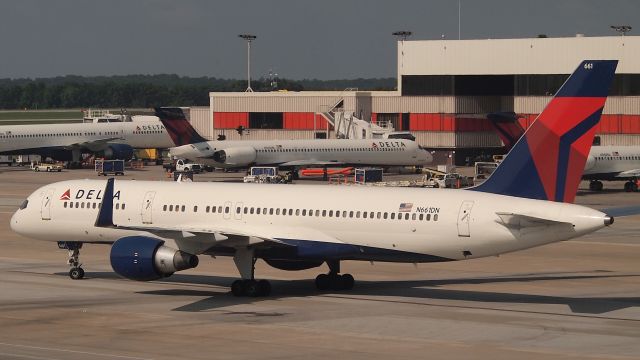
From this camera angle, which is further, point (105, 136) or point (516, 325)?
point (105, 136)

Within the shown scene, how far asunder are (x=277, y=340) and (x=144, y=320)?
209 inches

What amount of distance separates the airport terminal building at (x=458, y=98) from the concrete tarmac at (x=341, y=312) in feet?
215

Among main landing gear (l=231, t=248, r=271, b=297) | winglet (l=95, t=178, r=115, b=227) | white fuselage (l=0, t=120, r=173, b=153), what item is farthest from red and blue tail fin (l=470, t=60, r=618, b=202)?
white fuselage (l=0, t=120, r=173, b=153)

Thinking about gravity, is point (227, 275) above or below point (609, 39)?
below

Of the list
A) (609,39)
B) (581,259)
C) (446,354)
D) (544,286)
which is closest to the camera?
(446,354)

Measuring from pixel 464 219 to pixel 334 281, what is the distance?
251 inches

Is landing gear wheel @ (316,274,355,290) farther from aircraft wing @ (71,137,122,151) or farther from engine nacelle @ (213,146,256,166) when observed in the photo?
aircraft wing @ (71,137,122,151)

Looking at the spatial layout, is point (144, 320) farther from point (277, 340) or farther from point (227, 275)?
point (227, 275)

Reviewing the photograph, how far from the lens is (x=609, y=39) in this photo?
380 ft

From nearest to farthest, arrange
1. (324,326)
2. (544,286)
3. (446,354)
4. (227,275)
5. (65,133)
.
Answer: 1. (446,354)
2. (324,326)
3. (544,286)
4. (227,275)
5. (65,133)

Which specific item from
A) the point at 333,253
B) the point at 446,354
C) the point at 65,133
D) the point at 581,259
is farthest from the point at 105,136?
the point at 446,354

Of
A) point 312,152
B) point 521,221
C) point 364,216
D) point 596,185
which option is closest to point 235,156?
point 312,152

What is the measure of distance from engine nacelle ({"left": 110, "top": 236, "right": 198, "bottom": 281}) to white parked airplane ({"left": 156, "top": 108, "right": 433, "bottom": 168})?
6719 centimetres

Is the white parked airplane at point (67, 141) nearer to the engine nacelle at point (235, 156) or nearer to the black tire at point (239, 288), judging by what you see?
the engine nacelle at point (235, 156)
